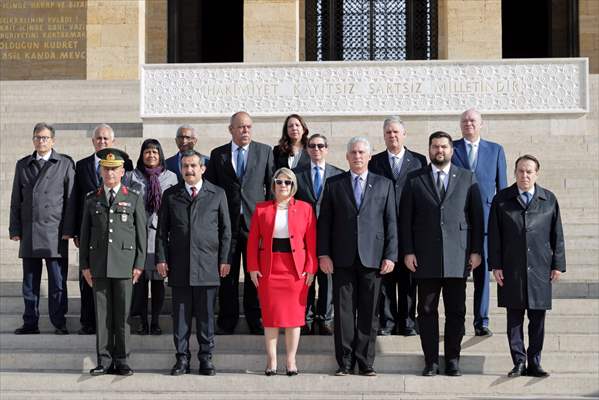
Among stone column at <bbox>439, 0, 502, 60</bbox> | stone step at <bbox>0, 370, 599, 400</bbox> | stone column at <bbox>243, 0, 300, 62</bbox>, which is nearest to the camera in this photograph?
stone step at <bbox>0, 370, 599, 400</bbox>

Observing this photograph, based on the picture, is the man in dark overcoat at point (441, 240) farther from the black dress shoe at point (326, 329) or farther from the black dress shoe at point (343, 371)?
the black dress shoe at point (326, 329)

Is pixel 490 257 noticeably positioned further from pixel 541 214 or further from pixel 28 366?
pixel 28 366

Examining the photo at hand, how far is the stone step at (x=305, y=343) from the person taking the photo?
26.9 feet

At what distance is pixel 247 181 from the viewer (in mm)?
8539

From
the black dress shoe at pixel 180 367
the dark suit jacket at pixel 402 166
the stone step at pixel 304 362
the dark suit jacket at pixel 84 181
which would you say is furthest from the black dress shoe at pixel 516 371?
the dark suit jacket at pixel 84 181

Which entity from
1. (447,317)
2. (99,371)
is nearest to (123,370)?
(99,371)

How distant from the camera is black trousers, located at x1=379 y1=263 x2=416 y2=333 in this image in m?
8.26

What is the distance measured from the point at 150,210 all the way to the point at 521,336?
3.33 m

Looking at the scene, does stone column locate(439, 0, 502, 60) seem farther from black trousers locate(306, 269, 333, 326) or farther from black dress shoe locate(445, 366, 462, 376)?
black dress shoe locate(445, 366, 462, 376)

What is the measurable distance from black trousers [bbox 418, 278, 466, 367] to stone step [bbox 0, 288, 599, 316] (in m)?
1.13

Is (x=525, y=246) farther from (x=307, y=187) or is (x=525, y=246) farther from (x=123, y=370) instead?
(x=123, y=370)

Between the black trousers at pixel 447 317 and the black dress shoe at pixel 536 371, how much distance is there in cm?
55

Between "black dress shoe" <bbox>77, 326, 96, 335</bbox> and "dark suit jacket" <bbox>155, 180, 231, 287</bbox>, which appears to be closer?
"dark suit jacket" <bbox>155, 180, 231, 287</bbox>

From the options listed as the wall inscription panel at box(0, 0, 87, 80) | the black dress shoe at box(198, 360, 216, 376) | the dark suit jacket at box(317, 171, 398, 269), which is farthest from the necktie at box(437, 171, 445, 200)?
the wall inscription panel at box(0, 0, 87, 80)
